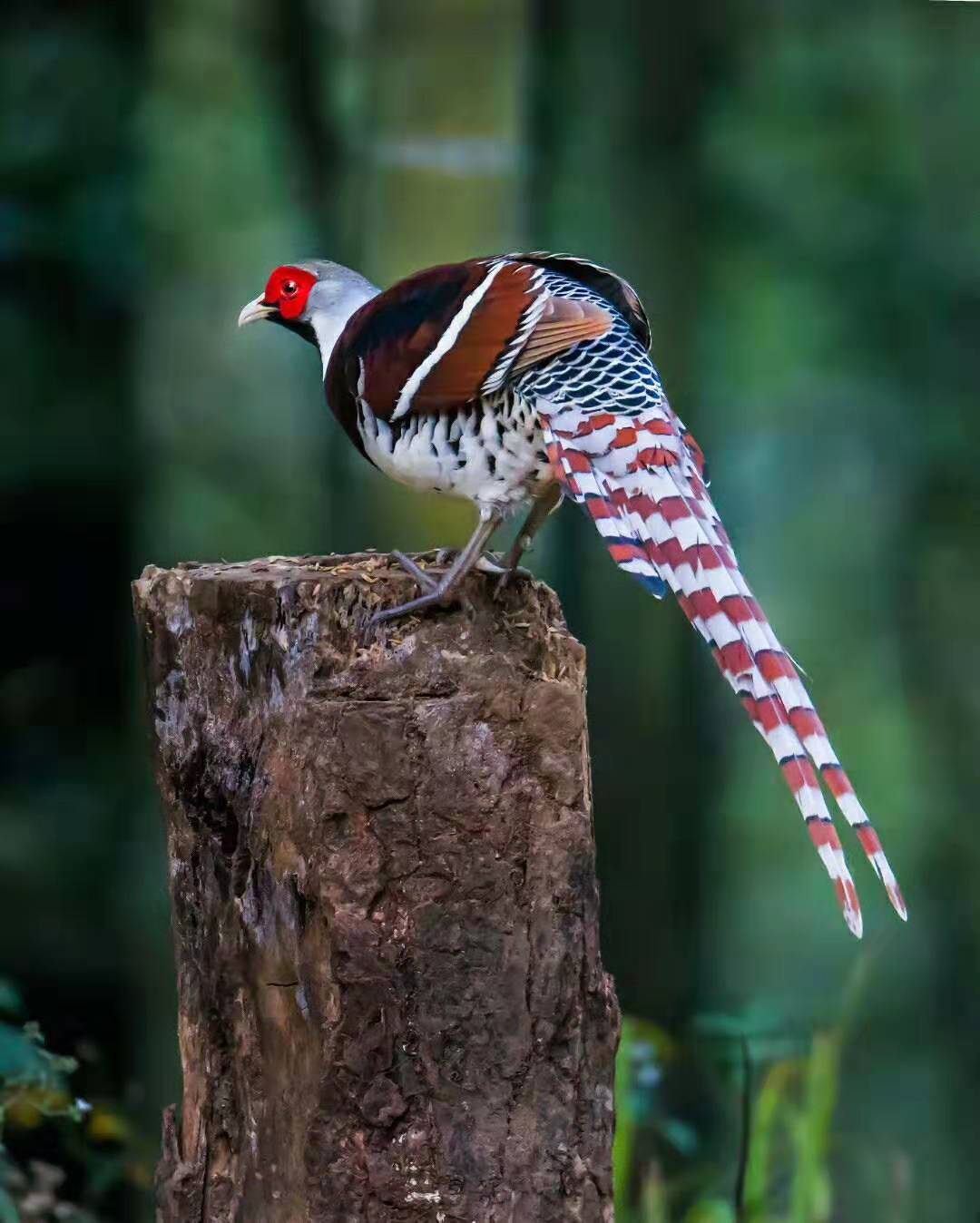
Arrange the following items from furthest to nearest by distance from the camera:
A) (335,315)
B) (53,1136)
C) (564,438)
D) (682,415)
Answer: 1. (682,415)
2. (53,1136)
3. (335,315)
4. (564,438)

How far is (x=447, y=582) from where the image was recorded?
6.00 ft

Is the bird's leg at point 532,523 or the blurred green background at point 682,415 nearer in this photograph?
the bird's leg at point 532,523

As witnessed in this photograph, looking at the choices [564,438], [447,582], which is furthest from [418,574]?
[564,438]

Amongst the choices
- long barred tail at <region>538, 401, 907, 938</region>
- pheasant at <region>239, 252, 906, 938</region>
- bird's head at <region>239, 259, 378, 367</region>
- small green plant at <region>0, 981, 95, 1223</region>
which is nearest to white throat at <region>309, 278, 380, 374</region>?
bird's head at <region>239, 259, 378, 367</region>

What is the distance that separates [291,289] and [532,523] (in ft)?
2.08

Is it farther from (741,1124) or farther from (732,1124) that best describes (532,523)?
(732,1124)

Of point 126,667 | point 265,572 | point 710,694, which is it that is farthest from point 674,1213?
point 265,572

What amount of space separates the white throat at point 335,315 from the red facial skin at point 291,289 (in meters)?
0.03

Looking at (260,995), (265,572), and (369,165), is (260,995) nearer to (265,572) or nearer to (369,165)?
(265,572)

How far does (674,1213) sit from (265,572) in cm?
212

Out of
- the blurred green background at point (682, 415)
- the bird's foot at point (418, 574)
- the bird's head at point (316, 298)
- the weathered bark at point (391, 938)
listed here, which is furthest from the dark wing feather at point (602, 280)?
the blurred green background at point (682, 415)

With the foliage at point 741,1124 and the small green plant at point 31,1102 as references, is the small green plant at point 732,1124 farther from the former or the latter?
the small green plant at point 31,1102

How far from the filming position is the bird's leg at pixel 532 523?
6.68 feet

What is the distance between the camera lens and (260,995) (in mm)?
1732
